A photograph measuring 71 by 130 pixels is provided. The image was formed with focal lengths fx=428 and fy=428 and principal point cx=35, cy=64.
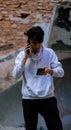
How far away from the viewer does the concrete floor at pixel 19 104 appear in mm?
6570

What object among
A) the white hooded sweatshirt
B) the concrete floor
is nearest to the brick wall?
the concrete floor

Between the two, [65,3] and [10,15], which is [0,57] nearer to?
[10,15]

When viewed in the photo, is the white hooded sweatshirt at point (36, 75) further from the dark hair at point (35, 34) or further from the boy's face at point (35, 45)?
the dark hair at point (35, 34)

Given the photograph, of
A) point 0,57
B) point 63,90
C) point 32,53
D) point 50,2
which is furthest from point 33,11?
point 32,53

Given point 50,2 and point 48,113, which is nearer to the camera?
point 48,113

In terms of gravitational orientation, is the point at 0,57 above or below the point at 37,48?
below

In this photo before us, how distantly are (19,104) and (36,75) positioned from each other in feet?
6.92

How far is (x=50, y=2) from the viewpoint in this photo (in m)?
6.98

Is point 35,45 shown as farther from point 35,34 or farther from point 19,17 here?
point 19,17

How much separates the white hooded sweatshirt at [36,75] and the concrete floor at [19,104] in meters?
1.80

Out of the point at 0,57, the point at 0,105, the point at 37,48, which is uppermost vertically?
the point at 37,48

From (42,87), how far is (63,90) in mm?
2034

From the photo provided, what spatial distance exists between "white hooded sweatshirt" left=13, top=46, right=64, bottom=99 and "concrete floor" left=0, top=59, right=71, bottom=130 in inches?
71.0

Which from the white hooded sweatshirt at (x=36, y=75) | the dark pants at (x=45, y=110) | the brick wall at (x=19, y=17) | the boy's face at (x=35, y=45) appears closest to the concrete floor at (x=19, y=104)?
the brick wall at (x=19, y=17)
